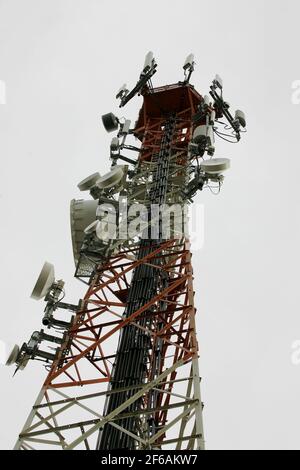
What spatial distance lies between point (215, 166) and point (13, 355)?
8353 millimetres

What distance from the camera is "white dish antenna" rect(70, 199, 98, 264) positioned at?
18.6 m

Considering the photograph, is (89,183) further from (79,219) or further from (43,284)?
(43,284)

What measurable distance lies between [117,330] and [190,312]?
6.10 feet

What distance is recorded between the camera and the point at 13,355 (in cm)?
1630

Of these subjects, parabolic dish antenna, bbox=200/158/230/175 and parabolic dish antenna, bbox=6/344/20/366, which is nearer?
parabolic dish antenna, bbox=6/344/20/366

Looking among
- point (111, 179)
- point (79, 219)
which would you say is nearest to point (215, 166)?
point (111, 179)

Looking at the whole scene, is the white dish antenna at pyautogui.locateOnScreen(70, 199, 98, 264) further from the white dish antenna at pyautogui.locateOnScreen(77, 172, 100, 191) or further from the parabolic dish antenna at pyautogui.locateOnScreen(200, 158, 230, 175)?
the parabolic dish antenna at pyautogui.locateOnScreen(200, 158, 230, 175)

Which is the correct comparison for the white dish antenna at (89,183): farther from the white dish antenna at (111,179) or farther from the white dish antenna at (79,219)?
the white dish antenna at (111,179)

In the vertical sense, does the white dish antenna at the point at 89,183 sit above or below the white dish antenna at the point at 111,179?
above

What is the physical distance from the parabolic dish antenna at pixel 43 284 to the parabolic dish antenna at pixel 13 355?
5.52 ft

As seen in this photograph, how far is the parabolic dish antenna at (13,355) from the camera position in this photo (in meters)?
16.2

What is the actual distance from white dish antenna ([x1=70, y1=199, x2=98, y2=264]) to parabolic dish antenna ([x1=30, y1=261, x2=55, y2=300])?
162cm
